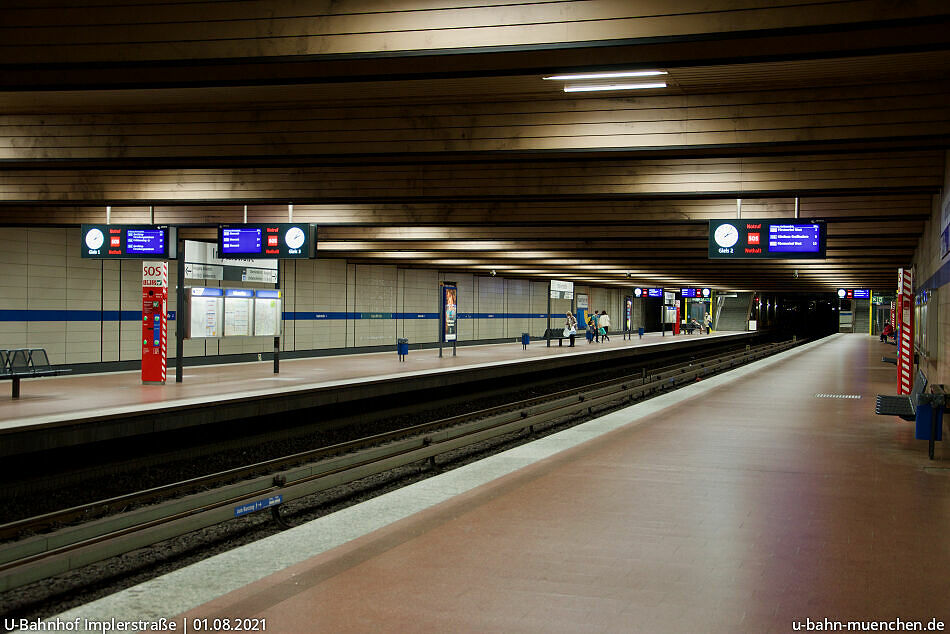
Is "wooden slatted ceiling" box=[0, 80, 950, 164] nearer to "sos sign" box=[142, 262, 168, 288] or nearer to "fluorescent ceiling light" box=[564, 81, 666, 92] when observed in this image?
"fluorescent ceiling light" box=[564, 81, 666, 92]

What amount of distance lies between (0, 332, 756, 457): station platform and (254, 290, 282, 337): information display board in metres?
0.96

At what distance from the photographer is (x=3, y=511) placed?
8258 millimetres

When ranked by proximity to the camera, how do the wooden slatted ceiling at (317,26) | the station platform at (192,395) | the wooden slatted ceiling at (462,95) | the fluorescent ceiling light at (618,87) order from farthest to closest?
1. the station platform at (192,395)
2. the fluorescent ceiling light at (618,87)
3. the wooden slatted ceiling at (462,95)
4. the wooden slatted ceiling at (317,26)

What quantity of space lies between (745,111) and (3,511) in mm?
8852

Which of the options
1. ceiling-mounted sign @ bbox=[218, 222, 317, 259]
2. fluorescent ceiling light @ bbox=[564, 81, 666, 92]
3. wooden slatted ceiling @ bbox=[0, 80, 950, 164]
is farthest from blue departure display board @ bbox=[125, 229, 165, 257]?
fluorescent ceiling light @ bbox=[564, 81, 666, 92]

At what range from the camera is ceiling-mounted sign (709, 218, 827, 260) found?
13469mm

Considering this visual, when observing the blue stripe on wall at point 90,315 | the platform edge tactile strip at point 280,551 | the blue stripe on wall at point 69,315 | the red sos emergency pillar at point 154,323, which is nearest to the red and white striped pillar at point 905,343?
the platform edge tactile strip at point 280,551

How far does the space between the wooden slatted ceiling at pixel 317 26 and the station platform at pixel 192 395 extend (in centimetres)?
465

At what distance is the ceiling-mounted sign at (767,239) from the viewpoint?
13.5 meters

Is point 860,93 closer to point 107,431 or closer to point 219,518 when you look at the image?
point 219,518

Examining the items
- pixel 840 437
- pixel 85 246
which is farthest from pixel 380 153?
pixel 85 246

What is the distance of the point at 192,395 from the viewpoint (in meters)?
12.5

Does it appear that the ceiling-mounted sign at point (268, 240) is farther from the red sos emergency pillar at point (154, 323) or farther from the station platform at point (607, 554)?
the station platform at point (607, 554)

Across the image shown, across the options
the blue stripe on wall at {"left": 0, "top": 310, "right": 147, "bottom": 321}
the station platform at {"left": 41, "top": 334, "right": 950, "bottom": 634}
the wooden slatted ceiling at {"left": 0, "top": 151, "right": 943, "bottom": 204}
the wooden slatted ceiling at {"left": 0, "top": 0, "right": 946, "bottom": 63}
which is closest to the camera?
the station platform at {"left": 41, "top": 334, "right": 950, "bottom": 634}
